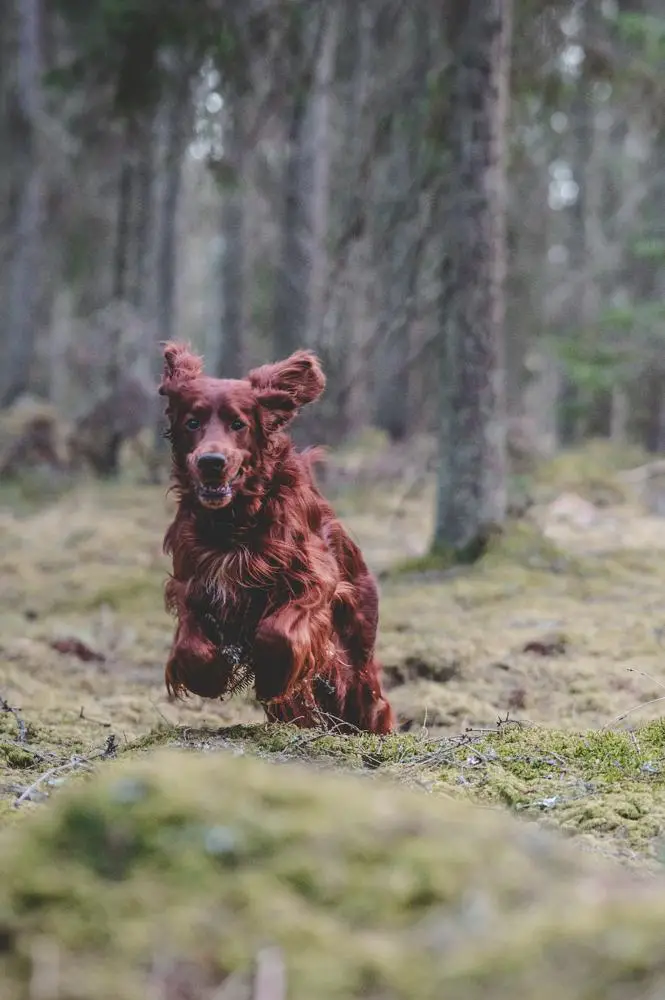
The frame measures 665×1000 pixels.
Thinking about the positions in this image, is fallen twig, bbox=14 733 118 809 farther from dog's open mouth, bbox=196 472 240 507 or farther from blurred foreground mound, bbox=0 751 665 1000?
blurred foreground mound, bbox=0 751 665 1000

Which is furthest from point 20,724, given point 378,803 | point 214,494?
point 378,803

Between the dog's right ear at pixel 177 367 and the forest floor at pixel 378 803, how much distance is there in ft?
4.47

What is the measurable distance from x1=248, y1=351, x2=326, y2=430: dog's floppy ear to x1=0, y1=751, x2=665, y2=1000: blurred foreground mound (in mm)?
2326

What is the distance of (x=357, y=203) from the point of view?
831cm

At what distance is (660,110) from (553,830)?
362 inches

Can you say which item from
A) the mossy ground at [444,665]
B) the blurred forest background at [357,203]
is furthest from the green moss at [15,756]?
the blurred forest background at [357,203]

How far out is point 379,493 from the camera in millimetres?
13070

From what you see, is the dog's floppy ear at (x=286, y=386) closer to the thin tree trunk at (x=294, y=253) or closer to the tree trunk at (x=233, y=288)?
the thin tree trunk at (x=294, y=253)

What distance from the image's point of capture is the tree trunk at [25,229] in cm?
1691

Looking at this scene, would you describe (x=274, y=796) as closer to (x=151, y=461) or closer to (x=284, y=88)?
(x=284, y=88)

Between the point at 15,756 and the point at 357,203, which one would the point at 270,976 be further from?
the point at 357,203

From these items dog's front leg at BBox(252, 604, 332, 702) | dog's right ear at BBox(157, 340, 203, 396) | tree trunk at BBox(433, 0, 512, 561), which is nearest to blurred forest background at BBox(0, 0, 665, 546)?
tree trunk at BBox(433, 0, 512, 561)

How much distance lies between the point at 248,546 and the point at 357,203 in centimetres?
496

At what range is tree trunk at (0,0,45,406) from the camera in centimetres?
1691
